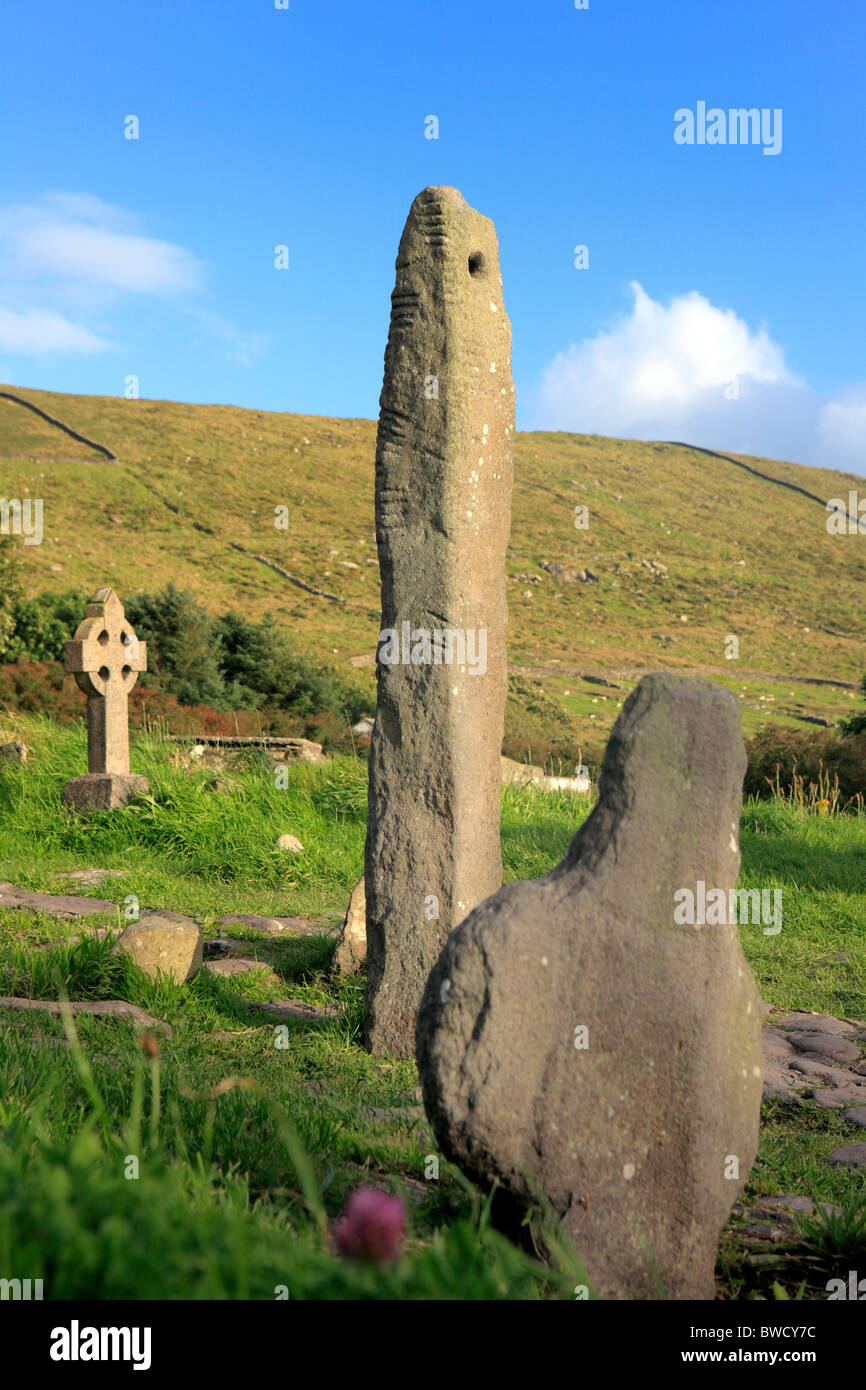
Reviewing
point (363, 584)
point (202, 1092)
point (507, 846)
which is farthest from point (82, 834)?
point (363, 584)

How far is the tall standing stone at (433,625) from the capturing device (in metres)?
4.99

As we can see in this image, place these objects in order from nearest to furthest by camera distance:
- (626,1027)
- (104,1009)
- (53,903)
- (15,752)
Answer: (626,1027) < (104,1009) < (53,903) < (15,752)

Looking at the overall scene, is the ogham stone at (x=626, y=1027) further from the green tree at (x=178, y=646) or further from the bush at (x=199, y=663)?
the green tree at (x=178, y=646)

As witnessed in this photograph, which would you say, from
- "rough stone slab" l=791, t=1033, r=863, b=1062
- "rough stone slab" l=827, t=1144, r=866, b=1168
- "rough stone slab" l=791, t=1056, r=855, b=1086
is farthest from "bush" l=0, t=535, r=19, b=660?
"rough stone slab" l=827, t=1144, r=866, b=1168

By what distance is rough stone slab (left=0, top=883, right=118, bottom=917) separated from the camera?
677 cm

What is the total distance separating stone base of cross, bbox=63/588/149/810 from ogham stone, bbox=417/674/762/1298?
7630 mm

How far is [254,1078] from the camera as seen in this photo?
4.10 meters

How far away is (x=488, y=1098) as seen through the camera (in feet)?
8.41

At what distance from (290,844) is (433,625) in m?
4.16

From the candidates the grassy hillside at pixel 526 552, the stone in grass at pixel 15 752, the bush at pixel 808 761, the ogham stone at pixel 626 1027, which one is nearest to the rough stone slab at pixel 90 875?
the stone in grass at pixel 15 752

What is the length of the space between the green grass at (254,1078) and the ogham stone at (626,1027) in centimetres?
21

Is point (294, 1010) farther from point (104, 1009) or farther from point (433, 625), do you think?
point (433, 625)
